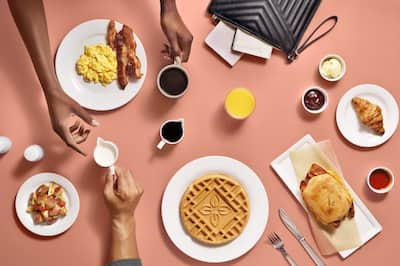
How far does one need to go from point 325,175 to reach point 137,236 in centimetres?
61

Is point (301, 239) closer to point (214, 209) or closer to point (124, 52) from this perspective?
point (214, 209)

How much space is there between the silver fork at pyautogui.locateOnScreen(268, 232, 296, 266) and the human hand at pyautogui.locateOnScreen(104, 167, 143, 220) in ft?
1.40

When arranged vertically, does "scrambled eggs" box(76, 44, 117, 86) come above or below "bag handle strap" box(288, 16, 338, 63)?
above

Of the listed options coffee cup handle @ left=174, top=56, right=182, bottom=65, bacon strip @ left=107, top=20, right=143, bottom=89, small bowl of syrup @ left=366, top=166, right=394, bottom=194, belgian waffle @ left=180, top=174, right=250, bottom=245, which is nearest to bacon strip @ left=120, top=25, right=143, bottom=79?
bacon strip @ left=107, top=20, right=143, bottom=89

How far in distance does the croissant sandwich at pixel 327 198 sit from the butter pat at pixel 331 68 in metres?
0.30

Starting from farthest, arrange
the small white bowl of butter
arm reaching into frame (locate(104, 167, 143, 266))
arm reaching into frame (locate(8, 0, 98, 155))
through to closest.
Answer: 1. the small white bowl of butter
2. arm reaching into frame (locate(104, 167, 143, 266))
3. arm reaching into frame (locate(8, 0, 98, 155))

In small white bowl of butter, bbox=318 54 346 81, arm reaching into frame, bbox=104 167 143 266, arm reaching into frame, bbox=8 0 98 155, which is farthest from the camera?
small white bowl of butter, bbox=318 54 346 81

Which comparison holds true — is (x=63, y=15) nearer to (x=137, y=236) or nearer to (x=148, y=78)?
(x=148, y=78)

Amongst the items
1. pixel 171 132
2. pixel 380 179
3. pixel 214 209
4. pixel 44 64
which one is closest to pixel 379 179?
pixel 380 179

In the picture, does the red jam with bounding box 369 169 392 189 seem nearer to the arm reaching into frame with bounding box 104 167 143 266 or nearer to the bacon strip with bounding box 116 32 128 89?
the arm reaching into frame with bounding box 104 167 143 266

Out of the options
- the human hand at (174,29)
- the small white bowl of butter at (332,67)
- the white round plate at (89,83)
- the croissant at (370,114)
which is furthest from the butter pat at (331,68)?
the white round plate at (89,83)

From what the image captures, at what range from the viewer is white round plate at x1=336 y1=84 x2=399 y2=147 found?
169cm

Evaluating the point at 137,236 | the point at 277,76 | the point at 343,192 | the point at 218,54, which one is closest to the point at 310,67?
the point at 277,76

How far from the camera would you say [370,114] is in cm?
Answer: 166
